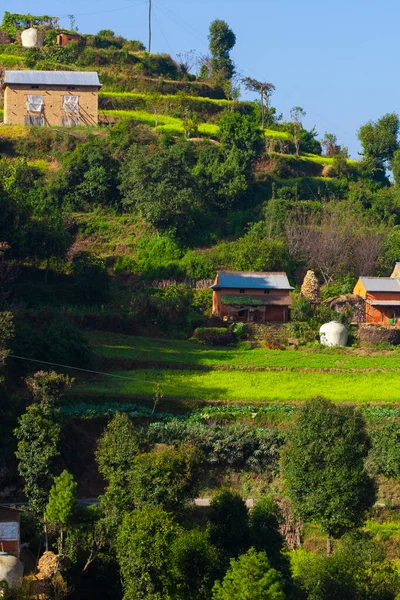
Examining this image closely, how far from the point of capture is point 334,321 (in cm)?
5216

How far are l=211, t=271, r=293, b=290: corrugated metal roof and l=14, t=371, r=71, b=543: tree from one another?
1746cm

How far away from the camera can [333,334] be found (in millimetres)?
51094

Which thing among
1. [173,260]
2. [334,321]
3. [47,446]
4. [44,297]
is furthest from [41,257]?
[47,446]

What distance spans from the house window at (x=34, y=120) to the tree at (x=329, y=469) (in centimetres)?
3672

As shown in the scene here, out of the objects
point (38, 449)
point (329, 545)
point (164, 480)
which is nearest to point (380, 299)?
point (329, 545)

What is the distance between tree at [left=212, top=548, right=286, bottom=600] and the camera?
2897 cm

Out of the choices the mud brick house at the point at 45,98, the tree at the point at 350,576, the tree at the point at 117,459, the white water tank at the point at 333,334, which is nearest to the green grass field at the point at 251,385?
the white water tank at the point at 333,334

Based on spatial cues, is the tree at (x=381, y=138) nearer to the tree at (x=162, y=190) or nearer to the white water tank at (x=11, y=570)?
the tree at (x=162, y=190)

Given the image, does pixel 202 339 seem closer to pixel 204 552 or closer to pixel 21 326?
pixel 21 326

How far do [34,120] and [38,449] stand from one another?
3623cm

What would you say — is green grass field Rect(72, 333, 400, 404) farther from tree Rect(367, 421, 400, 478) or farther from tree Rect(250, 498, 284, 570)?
tree Rect(250, 498, 284, 570)

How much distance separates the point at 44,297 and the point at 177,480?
63.6ft

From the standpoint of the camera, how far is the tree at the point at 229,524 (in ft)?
110

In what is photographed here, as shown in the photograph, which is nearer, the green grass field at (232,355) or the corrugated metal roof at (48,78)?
the green grass field at (232,355)
